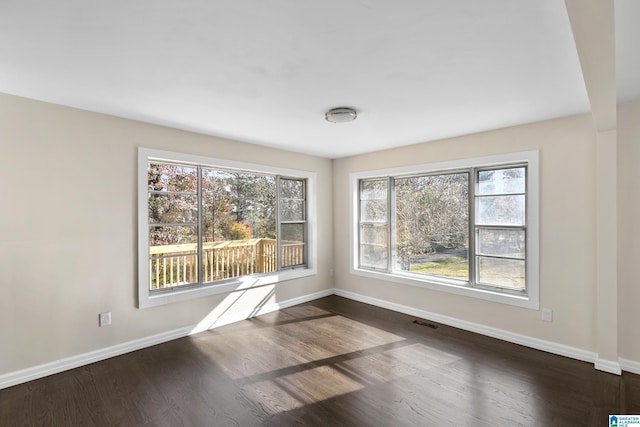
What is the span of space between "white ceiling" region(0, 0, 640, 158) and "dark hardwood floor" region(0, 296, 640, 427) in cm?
249

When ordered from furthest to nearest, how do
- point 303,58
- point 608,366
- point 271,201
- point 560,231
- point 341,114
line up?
point 271,201 → point 560,231 → point 341,114 → point 608,366 → point 303,58

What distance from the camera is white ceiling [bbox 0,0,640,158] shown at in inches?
61.2

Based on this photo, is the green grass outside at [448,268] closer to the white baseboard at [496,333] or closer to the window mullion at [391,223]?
the window mullion at [391,223]

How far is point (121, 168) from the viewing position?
3268mm

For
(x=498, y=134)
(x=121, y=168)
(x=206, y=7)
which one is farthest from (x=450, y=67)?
(x=121, y=168)

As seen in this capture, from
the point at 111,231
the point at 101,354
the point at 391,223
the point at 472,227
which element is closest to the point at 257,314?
the point at 101,354

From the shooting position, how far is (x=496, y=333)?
367 cm

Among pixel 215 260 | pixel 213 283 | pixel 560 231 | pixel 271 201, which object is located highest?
pixel 271 201

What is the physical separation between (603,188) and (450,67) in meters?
2.08

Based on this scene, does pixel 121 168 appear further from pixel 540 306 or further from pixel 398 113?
pixel 540 306

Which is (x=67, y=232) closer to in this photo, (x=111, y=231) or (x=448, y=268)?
(x=111, y=231)

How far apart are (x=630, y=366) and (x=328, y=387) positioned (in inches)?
111

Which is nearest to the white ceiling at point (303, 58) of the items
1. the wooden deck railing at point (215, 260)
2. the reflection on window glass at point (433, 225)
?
the reflection on window glass at point (433, 225)

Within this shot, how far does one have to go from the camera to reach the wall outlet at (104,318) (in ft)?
10.2
